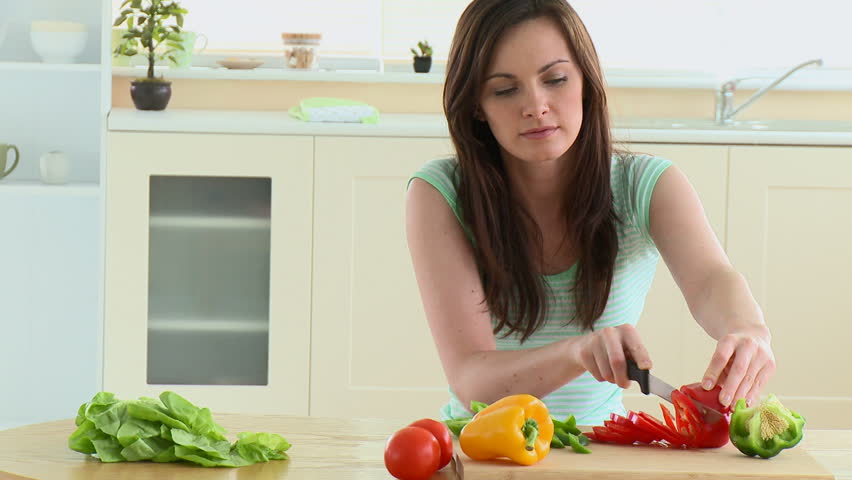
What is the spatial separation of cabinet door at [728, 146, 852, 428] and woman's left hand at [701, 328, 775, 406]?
1.75 m

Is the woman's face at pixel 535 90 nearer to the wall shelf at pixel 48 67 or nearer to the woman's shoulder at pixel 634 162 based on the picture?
the woman's shoulder at pixel 634 162

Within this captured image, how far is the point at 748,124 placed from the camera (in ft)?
11.5

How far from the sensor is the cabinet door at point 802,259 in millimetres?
3055

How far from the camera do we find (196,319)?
314 cm

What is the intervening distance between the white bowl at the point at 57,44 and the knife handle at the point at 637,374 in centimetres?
242

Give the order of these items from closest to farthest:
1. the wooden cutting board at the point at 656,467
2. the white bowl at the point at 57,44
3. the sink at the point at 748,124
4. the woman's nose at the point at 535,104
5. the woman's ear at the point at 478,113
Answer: the wooden cutting board at the point at 656,467 → the woman's nose at the point at 535,104 → the woman's ear at the point at 478,113 → the white bowl at the point at 57,44 → the sink at the point at 748,124

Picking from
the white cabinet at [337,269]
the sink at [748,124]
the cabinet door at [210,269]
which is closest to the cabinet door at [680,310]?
the white cabinet at [337,269]

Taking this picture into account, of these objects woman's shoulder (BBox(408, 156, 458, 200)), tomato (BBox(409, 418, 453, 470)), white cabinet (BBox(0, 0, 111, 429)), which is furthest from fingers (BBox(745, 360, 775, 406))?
white cabinet (BBox(0, 0, 111, 429))

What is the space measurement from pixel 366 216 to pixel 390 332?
0.33m

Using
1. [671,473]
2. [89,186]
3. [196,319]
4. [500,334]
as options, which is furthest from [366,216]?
[671,473]

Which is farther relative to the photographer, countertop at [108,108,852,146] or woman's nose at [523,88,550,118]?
countertop at [108,108,852,146]

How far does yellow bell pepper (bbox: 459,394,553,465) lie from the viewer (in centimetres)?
121

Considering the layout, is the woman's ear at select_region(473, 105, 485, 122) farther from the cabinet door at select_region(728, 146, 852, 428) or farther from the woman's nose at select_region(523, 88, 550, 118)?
the cabinet door at select_region(728, 146, 852, 428)

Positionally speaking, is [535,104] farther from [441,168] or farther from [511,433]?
[511,433]
